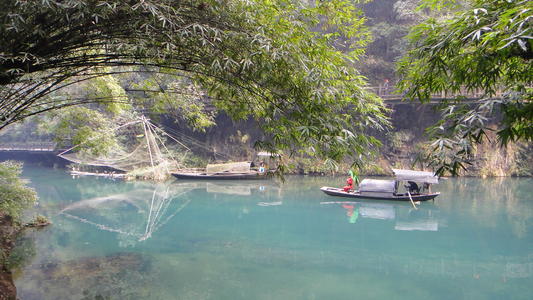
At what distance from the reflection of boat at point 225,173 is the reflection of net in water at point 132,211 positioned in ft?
7.74

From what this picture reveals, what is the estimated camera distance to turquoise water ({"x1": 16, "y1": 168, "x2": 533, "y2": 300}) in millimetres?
4387

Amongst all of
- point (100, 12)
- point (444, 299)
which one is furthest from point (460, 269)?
point (100, 12)

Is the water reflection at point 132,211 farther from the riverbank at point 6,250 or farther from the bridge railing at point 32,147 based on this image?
the bridge railing at point 32,147

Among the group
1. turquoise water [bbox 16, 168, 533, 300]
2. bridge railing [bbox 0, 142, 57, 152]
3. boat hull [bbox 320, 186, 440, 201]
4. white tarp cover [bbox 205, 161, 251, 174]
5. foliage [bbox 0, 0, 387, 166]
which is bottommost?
turquoise water [bbox 16, 168, 533, 300]

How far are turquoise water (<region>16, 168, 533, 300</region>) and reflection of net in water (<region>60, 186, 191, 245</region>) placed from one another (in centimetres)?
3

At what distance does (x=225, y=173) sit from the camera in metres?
14.4

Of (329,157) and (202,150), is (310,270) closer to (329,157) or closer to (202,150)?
(329,157)

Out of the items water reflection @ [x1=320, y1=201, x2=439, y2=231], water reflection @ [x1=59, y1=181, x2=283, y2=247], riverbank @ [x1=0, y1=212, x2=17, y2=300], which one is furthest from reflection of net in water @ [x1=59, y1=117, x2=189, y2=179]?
water reflection @ [x1=320, y1=201, x2=439, y2=231]

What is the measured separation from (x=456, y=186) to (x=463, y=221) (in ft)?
18.2

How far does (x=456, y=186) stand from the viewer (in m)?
13.0

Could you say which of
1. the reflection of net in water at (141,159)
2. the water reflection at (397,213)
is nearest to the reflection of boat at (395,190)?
the water reflection at (397,213)

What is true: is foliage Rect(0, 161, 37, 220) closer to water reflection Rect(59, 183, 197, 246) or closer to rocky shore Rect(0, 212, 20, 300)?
rocky shore Rect(0, 212, 20, 300)

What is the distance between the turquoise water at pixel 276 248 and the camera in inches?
173

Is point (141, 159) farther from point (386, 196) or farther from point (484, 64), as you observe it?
point (484, 64)
